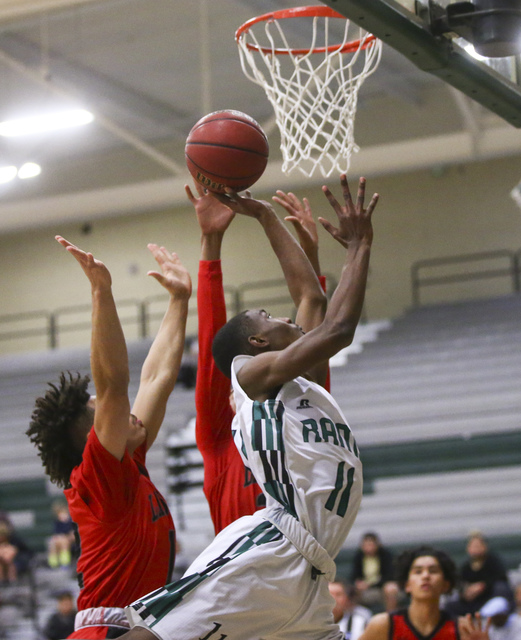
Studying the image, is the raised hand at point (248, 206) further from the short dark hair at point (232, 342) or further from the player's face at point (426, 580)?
the player's face at point (426, 580)

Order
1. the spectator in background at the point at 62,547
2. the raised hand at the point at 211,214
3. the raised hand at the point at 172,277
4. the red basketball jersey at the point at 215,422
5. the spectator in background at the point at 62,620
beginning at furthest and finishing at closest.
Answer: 1. the spectator in background at the point at 62,547
2. the spectator in background at the point at 62,620
3. the raised hand at the point at 172,277
4. the raised hand at the point at 211,214
5. the red basketball jersey at the point at 215,422

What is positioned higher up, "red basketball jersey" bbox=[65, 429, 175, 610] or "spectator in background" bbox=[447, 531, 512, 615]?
"red basketball jersey" bbox=[65, 429, 175, 610]

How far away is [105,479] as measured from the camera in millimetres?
3396

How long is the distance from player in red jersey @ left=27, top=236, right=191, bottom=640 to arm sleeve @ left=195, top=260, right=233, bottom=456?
250 mm

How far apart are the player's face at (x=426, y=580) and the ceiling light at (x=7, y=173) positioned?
1051 cm

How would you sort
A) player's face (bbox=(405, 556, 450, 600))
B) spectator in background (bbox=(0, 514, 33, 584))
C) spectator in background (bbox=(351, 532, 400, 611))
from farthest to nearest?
spectator in background (bbox=(0, 514, 33, 584)) → spectator in background (bbox=(351, 532, 400, 611)) → player's face (bbox=(405, 556, 450, 600))

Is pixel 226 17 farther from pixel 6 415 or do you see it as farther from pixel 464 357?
pixel 6 415

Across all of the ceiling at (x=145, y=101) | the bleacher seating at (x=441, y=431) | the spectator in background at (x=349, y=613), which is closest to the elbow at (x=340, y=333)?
the spectator in background at (x=349, y=613)

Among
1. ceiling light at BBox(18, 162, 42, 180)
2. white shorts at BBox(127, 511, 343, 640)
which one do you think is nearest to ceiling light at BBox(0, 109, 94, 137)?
ceiling light at BBox(18, 162, 42, 180)

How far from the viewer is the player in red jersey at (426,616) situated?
4895 millimetres

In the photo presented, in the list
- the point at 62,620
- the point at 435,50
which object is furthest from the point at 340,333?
the point at 62,620

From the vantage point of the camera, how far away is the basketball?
3779 mm

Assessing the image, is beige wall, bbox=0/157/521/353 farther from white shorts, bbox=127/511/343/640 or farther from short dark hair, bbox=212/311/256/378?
white shorts, bbox=127/511/343/640

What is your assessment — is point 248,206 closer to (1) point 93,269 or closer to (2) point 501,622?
(1) point 93,269
